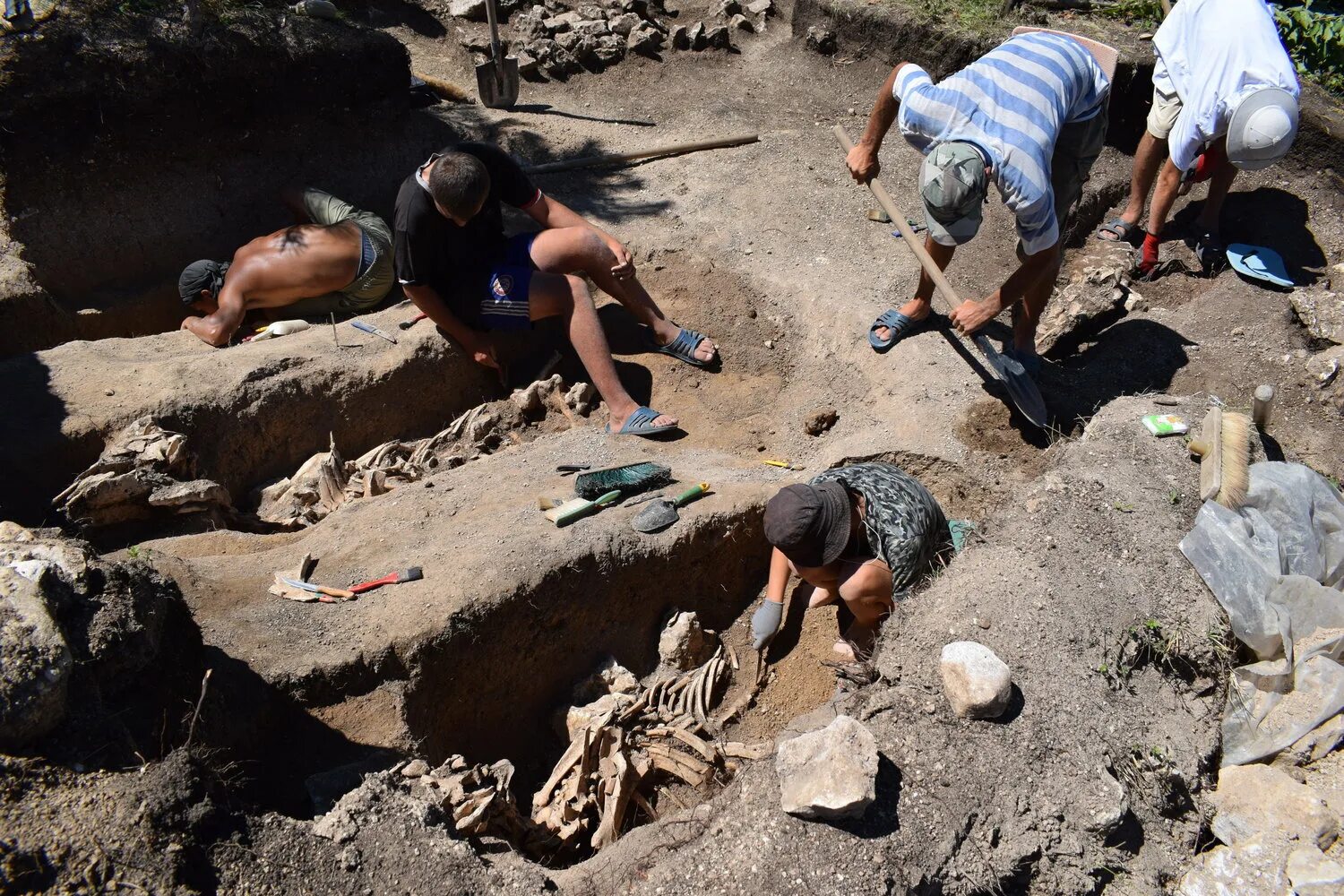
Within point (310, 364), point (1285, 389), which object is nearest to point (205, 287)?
point (310, 364)

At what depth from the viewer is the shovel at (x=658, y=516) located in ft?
12.9

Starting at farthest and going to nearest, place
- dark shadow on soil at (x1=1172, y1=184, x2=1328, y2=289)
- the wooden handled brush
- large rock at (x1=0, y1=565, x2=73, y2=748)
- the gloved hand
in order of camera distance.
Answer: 1. dark shadow on soil at (x1=1172, y1=184, x2=1328, y2=289)
2. the gloved hand
3. the wooden handled brush
4. large rock at (x1=0, y1=565, x2=73, y2=748)

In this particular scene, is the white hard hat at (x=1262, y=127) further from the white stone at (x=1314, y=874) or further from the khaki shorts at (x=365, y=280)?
the khaki shorts at (x=365, y=280)

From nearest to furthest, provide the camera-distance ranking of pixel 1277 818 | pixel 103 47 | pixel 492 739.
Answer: pixel 1277 818, pixel 492 739, pixel 103 47

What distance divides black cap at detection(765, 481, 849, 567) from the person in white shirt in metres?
3.49

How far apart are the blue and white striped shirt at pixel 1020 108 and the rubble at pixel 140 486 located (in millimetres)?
3750

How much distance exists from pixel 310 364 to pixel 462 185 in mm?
1307

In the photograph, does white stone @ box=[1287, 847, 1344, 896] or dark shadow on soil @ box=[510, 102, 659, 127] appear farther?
dark shadow on soil @ box=[510, 102, 659, 127]

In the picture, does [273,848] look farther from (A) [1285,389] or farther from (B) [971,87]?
(A) [1285,389]

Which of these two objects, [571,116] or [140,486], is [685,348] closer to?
[140,486]

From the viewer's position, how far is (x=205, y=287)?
16.8ft

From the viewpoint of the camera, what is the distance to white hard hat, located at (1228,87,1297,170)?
193 inches

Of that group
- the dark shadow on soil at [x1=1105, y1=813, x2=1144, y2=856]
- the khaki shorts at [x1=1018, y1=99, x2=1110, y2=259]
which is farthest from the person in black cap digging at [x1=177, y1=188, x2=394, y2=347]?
the dark shadow on soil at [x1=1105, y1=813, x2=1144, y2=856]

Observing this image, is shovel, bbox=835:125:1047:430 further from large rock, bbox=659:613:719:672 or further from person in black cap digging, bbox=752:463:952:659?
large rock, bbox=659:613:719:672
